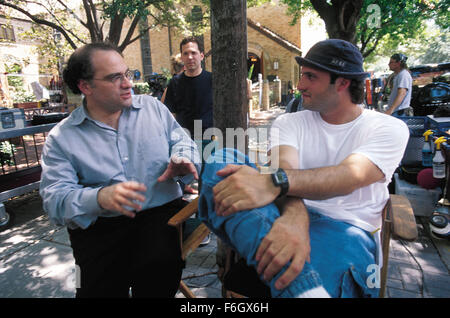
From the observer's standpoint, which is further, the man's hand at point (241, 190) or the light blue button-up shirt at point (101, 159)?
the light blue button-up shirt at point (101, 159)

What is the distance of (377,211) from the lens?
174 cm

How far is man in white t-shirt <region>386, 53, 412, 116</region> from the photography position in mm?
5262

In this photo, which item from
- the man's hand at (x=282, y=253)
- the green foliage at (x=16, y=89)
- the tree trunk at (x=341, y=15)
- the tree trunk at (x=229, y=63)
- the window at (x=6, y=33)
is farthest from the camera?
the window at (x=6, y=33)

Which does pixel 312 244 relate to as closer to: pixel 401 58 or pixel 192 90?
pixel 192 90

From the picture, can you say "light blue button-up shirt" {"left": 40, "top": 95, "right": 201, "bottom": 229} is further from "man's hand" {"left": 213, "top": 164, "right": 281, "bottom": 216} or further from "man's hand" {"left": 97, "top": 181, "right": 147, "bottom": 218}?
"man's hand" {"left": 213, "top": 164, "right": 281, "bottom": 216}

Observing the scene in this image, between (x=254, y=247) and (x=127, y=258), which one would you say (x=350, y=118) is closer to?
(x=254, y=247)

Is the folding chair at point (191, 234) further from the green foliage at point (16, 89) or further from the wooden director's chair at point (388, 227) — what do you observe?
the green foliage at point (16, 89)

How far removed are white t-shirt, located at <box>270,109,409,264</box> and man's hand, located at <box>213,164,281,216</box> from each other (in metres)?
0.50

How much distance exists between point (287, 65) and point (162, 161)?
21398mm

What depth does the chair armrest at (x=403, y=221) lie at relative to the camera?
1504 mm

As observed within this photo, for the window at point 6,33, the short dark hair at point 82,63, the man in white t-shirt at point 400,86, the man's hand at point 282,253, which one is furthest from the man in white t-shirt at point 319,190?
the window at point 6,33

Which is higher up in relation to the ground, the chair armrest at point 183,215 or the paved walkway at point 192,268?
the chair armrest at point 183,215

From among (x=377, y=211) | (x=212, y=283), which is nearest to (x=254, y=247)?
(x=377, y=211)

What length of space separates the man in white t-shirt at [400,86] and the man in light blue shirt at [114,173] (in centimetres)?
471
